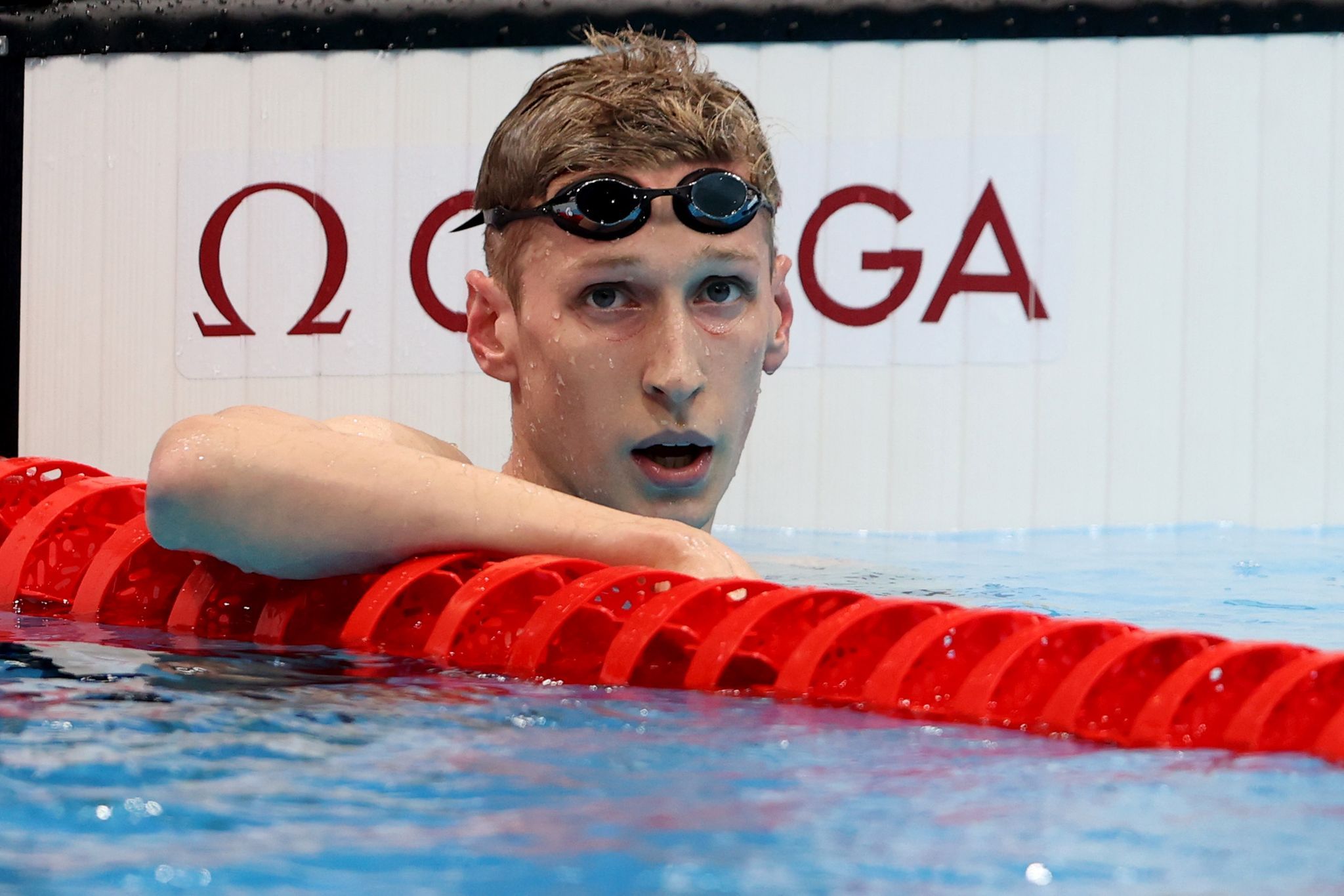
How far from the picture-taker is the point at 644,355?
7.45ft

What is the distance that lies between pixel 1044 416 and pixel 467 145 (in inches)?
90.8

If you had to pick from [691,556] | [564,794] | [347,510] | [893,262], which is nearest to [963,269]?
[893,262]

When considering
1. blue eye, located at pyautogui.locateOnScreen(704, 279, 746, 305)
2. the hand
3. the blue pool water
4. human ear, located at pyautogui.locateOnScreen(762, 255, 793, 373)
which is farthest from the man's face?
the blue pool water

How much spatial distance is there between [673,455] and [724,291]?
0.28 metres

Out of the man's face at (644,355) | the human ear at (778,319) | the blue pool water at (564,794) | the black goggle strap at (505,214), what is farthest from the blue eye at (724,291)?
the blue pool water at (564,794)

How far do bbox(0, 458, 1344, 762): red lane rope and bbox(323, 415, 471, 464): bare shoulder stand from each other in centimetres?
35

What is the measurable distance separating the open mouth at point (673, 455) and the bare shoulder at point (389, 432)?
308 mm

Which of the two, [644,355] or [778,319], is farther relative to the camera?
[778,319]

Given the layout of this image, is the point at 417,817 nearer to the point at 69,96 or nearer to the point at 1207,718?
the point at 1207,718

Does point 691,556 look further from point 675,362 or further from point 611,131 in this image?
point 611,131

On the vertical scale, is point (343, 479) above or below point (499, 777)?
above

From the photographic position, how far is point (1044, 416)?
5223 mm

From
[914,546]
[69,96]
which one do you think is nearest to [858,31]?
[914,546]

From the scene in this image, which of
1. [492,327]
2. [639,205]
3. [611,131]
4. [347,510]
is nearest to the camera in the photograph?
[347,510]
